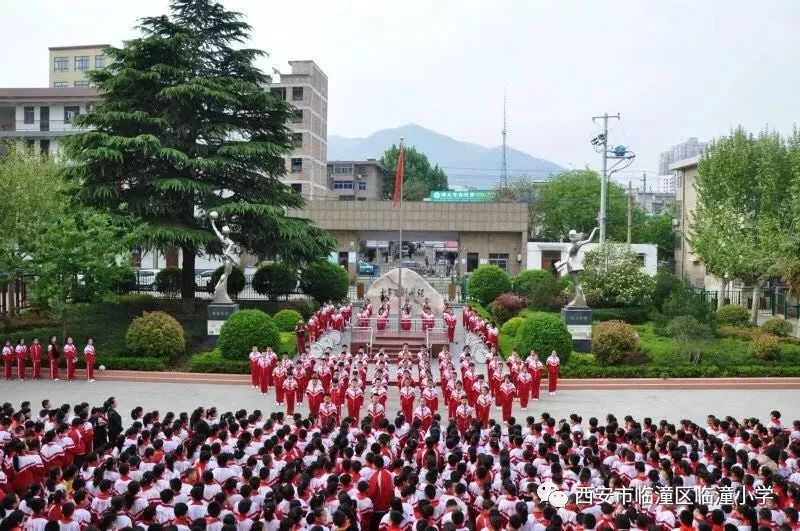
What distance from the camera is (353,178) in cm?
7644

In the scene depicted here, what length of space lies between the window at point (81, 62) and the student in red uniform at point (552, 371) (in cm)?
5462

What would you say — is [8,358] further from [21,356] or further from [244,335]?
[244,335]

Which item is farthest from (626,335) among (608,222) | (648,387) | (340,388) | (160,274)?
(608,222)

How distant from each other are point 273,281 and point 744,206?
66.4ft

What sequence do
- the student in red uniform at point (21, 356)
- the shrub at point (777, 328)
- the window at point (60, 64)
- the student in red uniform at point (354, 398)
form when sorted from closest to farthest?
the student in red uniform at point (354, 398)
the student in red uniform at point (21, 356)
the shrub at point (777, 328)
the window at point (60, 64)

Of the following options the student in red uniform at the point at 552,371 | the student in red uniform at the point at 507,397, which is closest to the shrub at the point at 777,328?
the student in red uniform at the point at 552,371

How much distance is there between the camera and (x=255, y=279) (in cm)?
3166

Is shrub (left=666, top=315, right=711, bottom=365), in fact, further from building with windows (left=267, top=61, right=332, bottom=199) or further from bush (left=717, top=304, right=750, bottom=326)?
building with windows (left=267, top=61, right=332, bottom=199)

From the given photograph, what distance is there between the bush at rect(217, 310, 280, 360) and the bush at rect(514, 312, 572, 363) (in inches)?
282

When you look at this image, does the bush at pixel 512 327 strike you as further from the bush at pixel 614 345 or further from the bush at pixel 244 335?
the bush at pixel 244 335

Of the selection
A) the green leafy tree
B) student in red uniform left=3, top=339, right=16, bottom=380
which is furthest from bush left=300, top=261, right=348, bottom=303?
student in red uniform left=3, top=339, right=16, bottom=380

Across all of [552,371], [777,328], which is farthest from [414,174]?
[552,371]

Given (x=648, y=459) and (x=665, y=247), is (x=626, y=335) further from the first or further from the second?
(x=665, y=247)

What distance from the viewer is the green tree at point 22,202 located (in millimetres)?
21750
